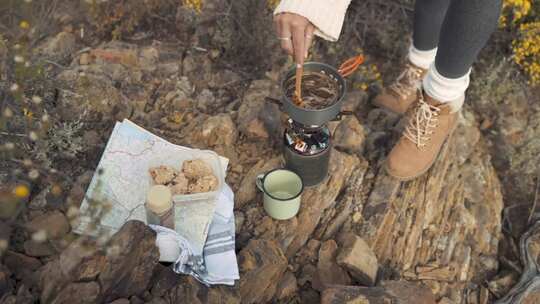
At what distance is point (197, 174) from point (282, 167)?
0.55 m

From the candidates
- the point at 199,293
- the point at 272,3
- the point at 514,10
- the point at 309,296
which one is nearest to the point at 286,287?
the point at 309,296

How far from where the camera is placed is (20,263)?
7.29 feet

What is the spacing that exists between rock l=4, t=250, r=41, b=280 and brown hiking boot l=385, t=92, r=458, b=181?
1.97 meters

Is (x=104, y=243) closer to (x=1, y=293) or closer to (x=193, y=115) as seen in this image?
(x=1, y=293)

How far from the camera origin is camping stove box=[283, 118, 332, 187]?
2566 mm

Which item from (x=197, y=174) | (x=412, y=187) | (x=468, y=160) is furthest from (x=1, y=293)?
(x=468, y=160)

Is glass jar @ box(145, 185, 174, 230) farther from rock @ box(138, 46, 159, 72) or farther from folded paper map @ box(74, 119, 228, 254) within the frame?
rock @ box(138, 46, 159, 72)

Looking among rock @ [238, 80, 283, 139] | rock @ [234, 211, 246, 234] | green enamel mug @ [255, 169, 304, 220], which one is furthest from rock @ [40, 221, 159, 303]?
rock @ [238, 80, 283, 139]

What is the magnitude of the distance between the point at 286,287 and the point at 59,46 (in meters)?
2.13

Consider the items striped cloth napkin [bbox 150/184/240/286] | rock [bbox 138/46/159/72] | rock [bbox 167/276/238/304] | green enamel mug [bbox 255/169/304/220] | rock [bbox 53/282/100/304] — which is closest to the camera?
rock [bbox 53/282/100/304]

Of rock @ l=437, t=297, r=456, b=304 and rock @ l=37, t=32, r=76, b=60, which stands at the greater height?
rock @ l=37, t=32, r=76, b=60

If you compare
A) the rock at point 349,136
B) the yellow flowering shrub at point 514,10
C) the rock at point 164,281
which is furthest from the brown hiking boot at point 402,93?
the rock at point 164,281

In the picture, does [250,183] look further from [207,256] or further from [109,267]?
[109,267]

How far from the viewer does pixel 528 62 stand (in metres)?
3.88
